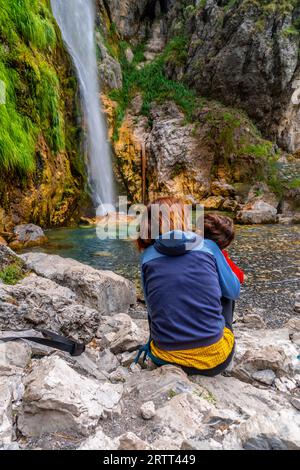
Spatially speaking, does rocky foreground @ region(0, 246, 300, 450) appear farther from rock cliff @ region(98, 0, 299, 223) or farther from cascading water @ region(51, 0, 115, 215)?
rock cliff @ region(98, 0, 299, 223)

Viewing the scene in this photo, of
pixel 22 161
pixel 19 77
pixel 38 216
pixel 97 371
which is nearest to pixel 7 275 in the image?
pixel 97 371

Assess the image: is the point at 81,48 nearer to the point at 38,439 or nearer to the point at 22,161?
the point at 22,161

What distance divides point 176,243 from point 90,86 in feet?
49.8

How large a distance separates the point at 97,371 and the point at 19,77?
8.48 meters

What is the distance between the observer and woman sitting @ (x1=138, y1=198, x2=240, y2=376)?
175cm

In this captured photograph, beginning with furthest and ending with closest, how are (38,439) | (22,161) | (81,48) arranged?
(81,48)
(22,161)
(38,439)

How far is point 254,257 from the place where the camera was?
683cm

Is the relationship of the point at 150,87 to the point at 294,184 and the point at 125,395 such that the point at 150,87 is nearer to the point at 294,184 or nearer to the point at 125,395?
the point at 294,184

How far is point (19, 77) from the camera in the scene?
8.13m

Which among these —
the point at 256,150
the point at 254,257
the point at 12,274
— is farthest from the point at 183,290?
the point at 256,150

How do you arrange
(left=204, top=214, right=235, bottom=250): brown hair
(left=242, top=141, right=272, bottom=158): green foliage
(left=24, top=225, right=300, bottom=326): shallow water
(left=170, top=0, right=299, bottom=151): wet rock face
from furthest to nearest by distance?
(left=170, top=0, right=299, bottom=151): wet rock face → (left=242, top=141, right=272, bottom=158): green foliage → (left=24, top=225, right=300, bottom=326): shallow water → (left=204, top=214, right=235, bottom=250): brown hair

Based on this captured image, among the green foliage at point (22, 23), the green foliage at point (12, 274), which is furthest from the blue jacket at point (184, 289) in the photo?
the green foliage at point (22, 23)

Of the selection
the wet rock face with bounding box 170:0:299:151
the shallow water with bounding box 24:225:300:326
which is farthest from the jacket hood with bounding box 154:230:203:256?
the wet rock face with bounding box 170:0:299:151

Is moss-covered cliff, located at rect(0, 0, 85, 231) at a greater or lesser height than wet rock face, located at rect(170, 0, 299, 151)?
lesser
